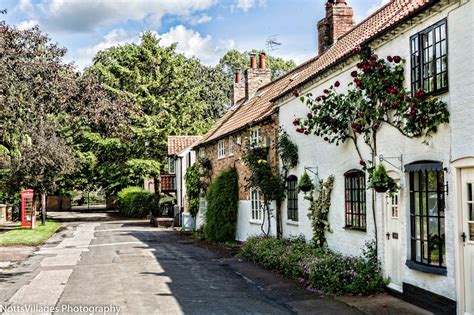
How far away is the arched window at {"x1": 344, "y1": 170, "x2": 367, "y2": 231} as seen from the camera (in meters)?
13.3

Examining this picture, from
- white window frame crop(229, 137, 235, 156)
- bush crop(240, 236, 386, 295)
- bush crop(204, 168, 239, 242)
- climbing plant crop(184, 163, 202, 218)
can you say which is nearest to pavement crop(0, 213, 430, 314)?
bush crop(240, 236, 386, 295)

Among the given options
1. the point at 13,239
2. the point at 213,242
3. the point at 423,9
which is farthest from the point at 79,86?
the point at 423,9

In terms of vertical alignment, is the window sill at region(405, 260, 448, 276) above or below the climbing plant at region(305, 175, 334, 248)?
below

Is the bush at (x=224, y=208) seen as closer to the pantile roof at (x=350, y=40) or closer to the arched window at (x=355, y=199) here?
the pantile roof at (x=350, y=40)

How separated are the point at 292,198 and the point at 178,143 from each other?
24.5 meters

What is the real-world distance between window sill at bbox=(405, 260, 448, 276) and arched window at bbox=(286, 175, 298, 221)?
745cm

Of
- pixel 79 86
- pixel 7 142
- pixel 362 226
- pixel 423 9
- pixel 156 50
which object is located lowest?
pixel 362 226

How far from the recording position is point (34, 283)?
14.5 metres

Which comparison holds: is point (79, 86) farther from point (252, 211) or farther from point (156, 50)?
point (156, 50)

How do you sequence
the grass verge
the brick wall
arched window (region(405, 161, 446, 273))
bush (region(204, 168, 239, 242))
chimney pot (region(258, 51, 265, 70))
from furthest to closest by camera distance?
chimney pot (region(258, 51, 265, 70)), the grass verge, bush (region(204, 168, 239, 242)), the brick wall, arched window (region(405, 161, 446, 273))

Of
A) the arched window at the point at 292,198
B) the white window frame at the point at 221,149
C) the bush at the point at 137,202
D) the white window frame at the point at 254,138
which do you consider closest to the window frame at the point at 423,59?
the arched window at the point at 292,198

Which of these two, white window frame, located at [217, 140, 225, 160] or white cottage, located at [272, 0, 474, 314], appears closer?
white cottage, located at [272, 0, 474, 314]

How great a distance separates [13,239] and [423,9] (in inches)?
887

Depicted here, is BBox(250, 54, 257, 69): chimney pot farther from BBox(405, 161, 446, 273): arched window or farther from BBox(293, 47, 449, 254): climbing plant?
BBox(405, 161, 446, 273): arched window
